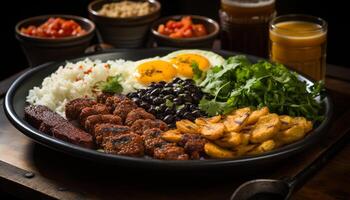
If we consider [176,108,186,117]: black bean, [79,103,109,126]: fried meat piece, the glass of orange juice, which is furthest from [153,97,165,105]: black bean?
the glass of orange juice

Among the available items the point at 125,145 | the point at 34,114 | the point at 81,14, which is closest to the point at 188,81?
the point at 125,145

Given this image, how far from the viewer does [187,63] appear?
408 cm

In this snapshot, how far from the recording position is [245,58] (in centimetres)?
394

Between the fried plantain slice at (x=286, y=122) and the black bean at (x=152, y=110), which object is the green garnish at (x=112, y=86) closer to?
the black bean at (x=152, y=110)

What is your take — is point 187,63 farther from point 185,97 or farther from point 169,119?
point 169,119

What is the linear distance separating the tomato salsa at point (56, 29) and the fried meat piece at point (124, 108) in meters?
1.21

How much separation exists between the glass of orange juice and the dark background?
1709mm

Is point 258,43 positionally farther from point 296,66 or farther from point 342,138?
point 342,138

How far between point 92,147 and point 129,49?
4.45 feet

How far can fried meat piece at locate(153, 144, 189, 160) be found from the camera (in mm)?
3021

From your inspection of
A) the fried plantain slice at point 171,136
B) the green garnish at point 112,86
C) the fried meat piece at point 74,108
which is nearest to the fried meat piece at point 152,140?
the fried plantain slice at point 171,136

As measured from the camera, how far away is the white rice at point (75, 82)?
3773 mm

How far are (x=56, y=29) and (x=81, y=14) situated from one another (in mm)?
1735

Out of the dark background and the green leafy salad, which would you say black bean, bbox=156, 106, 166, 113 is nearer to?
the green leafy salad
